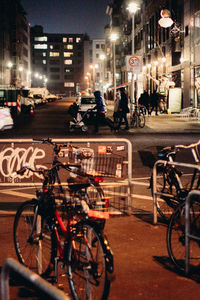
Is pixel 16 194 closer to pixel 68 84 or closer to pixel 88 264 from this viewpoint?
pixel 88 264

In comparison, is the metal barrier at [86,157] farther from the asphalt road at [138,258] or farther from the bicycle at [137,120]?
the bicycle at [137,120]

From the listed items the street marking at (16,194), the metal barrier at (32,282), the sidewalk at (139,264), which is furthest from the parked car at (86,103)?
the metal barrier at (32,282)

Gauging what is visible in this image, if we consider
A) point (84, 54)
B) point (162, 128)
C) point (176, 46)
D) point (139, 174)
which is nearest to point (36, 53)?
point (84, 54)

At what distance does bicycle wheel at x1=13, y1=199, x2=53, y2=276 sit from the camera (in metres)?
4.81

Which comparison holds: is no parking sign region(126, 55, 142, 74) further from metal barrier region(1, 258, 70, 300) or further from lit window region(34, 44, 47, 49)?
lit window region(34, 44, 47, 49)

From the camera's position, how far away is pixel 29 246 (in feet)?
17.0

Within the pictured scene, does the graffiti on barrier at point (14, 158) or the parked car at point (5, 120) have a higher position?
the parked car at point (5, 120)

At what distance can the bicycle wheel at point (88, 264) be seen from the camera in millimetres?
3896

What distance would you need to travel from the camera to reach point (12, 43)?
403 feet

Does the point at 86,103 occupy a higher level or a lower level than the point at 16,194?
higher

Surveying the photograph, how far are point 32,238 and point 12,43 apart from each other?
12321 cm

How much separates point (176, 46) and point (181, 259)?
35.5m

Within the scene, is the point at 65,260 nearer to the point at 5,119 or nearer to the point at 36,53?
the point at 5,119

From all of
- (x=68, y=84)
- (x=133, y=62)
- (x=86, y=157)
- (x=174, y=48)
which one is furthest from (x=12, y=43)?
(x=86, y=157)
